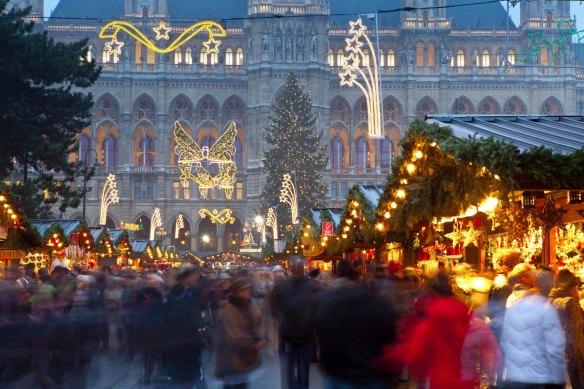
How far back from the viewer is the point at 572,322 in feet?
32.7

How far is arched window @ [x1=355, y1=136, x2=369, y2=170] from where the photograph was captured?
93375 mm

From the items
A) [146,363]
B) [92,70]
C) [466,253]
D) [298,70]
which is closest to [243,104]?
[298,70]

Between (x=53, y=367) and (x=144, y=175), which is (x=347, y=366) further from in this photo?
(x=144, y=175)

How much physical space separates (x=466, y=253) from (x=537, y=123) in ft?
9.46

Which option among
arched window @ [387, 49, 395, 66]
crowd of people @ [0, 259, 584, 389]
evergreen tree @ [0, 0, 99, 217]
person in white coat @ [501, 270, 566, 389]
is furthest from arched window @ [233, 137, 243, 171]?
person in white coat @ [501, 270, 566, 389]

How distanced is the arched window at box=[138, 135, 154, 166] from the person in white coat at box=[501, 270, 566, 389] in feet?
281

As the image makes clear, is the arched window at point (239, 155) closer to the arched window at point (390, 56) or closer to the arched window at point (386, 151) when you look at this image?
the arched window at point (386, 151)

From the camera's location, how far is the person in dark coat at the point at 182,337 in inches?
401

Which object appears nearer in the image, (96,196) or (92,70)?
(92,70)

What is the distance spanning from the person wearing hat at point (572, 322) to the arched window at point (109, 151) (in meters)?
84.4

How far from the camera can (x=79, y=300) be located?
13602mm

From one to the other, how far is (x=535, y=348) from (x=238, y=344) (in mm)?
3029

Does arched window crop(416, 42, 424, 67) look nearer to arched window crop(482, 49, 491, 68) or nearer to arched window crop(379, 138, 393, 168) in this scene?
arched window crop(482, 49, 491, 68)

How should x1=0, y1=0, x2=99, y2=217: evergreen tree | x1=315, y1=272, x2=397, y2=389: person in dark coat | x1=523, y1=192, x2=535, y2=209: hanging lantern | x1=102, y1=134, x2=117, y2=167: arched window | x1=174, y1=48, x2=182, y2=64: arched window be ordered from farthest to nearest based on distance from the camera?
x1=174, y1=48, x2=182, y2=64: arched window
x1=102, y1=134, x2=117, y2=167: arched window
x1=0, y1=0, x2=99, y2=217: evergreen tree
x1=523, y1=192, x2=535, y2=209: hanging lantern
x1=315, y1=272, x2=397, y2=389: person in dark coat
